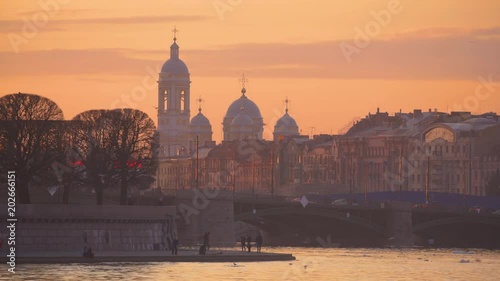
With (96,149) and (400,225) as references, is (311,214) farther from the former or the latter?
(96,149)

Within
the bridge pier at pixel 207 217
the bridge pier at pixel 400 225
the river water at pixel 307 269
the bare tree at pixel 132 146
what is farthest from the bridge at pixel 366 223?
the river water at pixel 307 269

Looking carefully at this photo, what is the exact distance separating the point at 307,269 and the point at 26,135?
82.0 feet

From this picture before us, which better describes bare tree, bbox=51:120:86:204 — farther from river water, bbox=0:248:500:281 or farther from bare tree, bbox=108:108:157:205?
river water, bbox=0:248:500:281

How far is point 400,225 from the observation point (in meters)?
162

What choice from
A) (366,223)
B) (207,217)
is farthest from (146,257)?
→ (366,223)

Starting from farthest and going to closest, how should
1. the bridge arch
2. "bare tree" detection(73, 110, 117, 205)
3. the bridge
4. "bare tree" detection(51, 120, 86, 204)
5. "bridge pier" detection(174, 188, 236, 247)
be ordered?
the bridge < the bridge arch < "bridge pier" detection(174, 188, 236, 247) < "bare tree" detection(73, 110, 117, 205) < "bare tree" detection(51, 120, 86, 204)

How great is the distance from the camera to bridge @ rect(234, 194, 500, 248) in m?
158

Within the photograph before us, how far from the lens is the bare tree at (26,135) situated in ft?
401

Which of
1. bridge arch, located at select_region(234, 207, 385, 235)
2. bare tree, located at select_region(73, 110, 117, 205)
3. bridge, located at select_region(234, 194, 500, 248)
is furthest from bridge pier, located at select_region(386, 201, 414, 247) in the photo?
bare tree, located at select_region(73, 110, 117, 205)

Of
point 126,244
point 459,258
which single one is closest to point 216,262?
point 126,244

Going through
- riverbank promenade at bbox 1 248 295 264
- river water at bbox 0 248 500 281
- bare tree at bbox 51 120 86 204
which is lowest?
river water at bbox 0 248 500 281

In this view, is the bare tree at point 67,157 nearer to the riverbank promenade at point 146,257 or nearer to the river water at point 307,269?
the riverbank promenade at point 146,257

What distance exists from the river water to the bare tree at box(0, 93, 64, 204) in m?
17.4

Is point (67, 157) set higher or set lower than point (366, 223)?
higher
